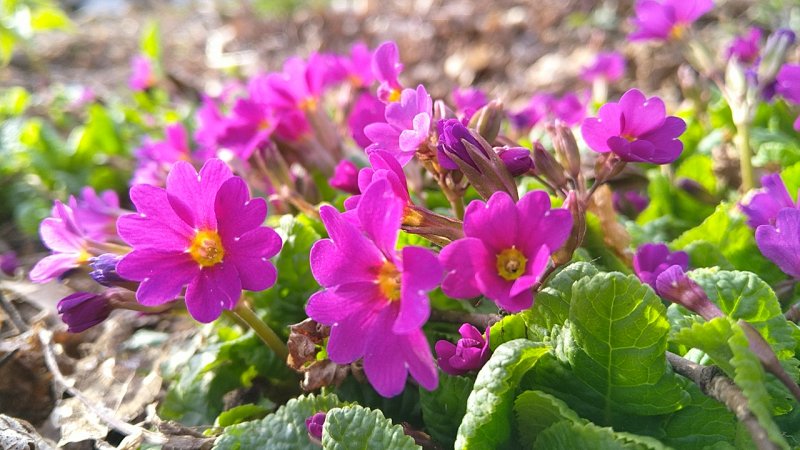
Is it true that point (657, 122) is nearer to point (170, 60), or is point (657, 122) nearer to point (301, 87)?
point (301, 87)

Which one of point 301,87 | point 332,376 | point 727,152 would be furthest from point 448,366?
point 727,152

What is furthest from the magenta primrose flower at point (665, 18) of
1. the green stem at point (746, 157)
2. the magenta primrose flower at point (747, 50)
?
the green stem at point (746, 157)

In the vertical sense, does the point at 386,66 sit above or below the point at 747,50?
above

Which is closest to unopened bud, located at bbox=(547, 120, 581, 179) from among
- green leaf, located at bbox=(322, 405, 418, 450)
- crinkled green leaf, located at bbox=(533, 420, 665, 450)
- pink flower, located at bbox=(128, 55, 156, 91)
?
crinkled green leaf, located at bbox=(533, 420, 665, 450)

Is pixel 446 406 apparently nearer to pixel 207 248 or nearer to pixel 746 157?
pixel 207 248

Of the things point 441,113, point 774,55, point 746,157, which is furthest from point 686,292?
point 774,55

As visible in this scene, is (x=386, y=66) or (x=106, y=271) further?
(x=386, y=66)

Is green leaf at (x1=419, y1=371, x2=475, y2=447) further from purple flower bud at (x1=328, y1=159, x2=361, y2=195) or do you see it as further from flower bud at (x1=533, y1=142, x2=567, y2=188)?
purple flower bud at (x1=328, y1=159, x2=361, y2=195)
